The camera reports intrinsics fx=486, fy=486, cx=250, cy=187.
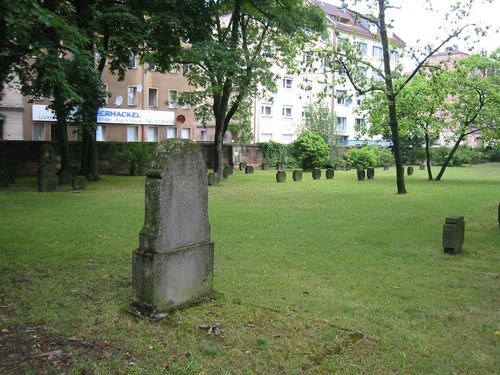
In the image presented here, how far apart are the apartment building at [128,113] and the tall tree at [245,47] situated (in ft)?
44.3

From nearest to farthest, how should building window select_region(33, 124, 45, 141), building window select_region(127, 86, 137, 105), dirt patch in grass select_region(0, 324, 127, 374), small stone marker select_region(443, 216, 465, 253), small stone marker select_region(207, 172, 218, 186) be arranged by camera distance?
dirt patch in grass select_region(0, 324, 127, 374) < small stone marker select_region(443, 216, 465, 253) < small stone marker select_region(207, 172, 218, 186) < building window select_region(33, 124, 45, 141) < building window select_region(127, 86, 137, 105)

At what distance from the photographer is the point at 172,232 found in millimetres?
5047

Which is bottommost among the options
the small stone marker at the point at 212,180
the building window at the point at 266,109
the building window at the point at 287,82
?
the small stone marker at the point at 212,180

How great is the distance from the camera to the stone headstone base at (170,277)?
4918 millimetres

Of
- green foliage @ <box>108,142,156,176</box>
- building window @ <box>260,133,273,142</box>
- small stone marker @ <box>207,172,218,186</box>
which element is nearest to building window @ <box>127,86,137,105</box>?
green foliage @ <box>108,142,156,176</box>

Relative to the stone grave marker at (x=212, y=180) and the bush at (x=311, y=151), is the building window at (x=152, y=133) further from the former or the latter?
the stone grave marker at (x=212, y=180)

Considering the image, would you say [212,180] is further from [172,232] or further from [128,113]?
[128,113]

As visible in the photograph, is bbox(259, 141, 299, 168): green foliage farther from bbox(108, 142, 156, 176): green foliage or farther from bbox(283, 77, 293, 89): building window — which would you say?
bbox(108, 142, 156, 176): green foliage

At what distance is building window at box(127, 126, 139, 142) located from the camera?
4438cm

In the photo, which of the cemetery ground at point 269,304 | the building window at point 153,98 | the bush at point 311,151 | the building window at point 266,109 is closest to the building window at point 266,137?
the building window at point 266,109

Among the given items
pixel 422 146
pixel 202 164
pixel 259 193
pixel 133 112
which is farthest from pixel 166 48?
pixel 422 146

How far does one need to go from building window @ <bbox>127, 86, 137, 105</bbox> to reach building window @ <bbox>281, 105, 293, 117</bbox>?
656 inches

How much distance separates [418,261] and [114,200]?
1109cm

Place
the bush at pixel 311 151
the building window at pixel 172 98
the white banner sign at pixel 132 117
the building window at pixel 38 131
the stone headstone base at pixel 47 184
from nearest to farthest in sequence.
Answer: the stone headstone base at pixel 47 184 < the building window at pixel 172 98 < the bush at pixel 311 151 < the building window at pixel 38 131 < the white banner sign at pixel 132 117
